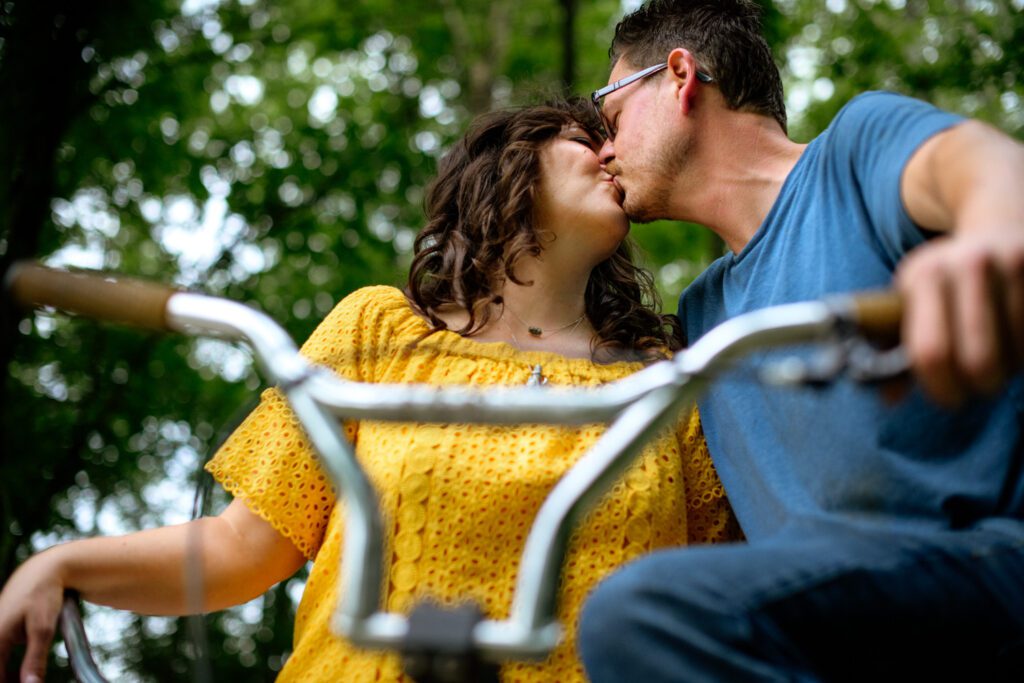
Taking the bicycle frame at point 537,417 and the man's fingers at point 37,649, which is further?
the man's fingers at point 37,649

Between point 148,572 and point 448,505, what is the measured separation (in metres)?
0.57

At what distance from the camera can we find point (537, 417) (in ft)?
4.10

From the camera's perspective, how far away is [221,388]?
6.47m

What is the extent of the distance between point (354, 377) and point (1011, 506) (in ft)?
4.20

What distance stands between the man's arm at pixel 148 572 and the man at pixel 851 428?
30.3 inches

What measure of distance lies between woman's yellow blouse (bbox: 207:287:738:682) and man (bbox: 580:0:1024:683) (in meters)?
0.16

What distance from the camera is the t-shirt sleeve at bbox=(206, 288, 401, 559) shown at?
225cm

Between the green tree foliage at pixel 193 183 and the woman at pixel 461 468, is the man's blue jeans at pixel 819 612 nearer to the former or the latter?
the woman at pixel 461 468

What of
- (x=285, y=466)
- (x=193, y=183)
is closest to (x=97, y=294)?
(x=285, y=466)

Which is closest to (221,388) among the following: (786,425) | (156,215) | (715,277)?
(156,215)

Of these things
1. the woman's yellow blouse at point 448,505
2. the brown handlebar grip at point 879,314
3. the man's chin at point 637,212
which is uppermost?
the brown handlebar grip at point 879,314

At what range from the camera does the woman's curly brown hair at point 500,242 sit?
2.67m

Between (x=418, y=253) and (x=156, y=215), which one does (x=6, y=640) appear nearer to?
(x=418, y=253)

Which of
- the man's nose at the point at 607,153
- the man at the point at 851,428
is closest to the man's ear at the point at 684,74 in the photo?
the man at the point at 851,428
